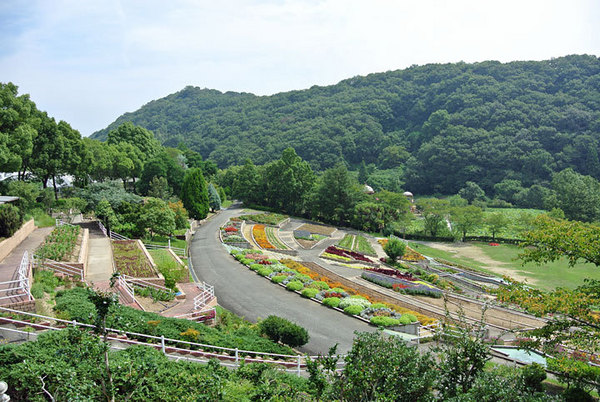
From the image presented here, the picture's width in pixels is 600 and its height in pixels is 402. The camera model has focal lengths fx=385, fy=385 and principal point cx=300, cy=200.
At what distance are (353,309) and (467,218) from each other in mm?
38963

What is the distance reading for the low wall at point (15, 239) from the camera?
1822 centimetres

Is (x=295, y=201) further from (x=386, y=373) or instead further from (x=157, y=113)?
(x=157, y=113)

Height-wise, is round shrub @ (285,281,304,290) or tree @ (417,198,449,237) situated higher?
tree @ (417,198,449,237)

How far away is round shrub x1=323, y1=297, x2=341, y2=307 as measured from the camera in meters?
21.7

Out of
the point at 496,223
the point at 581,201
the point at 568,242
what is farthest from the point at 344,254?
the point at 581,201

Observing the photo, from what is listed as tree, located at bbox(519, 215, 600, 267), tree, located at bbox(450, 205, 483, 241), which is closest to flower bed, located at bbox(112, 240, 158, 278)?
tree, located at bbox(519, 215, 600, 267)

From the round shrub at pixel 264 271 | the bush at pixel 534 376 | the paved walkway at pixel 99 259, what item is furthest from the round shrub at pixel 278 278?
the bush at pixel 534 376

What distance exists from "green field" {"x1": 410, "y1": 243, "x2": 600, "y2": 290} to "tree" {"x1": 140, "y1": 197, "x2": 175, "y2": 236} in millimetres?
27452

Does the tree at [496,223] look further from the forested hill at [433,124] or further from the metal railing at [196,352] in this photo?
the metal railing at [196,352]

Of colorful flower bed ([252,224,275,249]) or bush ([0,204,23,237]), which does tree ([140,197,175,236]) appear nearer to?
colorful flower bed ([252,224,275,249])

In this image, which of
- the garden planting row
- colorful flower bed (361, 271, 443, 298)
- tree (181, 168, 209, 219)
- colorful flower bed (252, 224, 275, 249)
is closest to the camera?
the garden planting row

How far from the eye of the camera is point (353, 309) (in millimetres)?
20812

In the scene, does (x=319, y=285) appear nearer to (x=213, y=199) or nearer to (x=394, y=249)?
(x=394, y=249)

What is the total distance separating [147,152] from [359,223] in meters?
34.1
